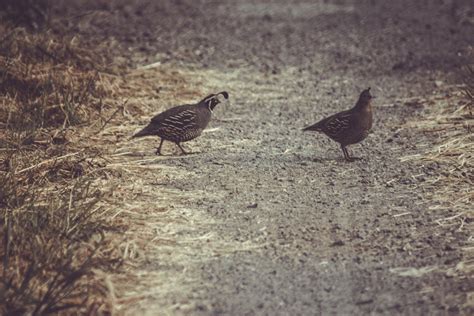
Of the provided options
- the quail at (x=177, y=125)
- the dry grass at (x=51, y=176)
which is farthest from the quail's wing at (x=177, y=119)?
the dry grass at (x=51, y=176)

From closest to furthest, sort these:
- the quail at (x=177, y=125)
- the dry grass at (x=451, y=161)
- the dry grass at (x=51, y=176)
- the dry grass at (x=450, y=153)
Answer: the dry grass at (x=51, y=176) < the dry grass at (x=451, y=161) < the dry grass at (x=450, y=153) < the quail at (x=177, y=125)

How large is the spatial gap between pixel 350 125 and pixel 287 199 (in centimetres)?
139

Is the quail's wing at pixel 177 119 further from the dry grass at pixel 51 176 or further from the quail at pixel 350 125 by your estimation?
the quail at pixel 350 125

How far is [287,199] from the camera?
265 inches

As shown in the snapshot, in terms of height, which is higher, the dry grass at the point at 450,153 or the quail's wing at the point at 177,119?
the quail's wing at the point at 177,119

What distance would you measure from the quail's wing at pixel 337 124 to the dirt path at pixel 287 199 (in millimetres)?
269

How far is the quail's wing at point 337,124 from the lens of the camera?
7797mm

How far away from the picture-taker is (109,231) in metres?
5.80

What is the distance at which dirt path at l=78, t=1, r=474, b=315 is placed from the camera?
5035 mm

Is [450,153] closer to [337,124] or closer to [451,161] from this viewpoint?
[451,161]

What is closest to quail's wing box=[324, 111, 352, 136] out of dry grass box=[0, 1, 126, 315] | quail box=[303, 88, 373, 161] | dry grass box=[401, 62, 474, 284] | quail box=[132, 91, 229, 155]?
quail box=[303, 88, 373, 161]

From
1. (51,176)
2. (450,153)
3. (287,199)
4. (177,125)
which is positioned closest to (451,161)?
(450,153)

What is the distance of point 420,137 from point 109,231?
12.4 ft

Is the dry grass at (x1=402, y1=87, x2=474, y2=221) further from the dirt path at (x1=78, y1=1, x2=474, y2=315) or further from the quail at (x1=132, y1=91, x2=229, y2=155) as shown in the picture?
the quail at (x1=132, y1=91, x2=229, y2=155)
